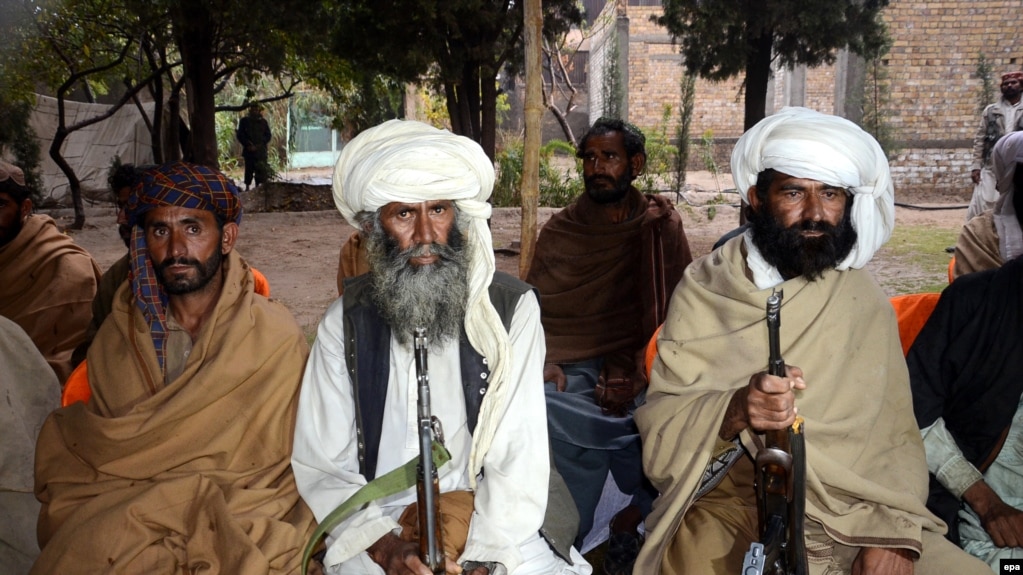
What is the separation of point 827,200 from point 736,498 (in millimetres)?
1143

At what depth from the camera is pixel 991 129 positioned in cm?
1089

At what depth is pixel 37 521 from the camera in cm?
315

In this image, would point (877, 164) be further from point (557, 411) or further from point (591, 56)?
point (591, 56)

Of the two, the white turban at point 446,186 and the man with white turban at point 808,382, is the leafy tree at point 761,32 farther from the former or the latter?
the white turban at point 446,186

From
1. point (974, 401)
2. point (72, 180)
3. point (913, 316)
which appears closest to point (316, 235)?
point (72, 180)

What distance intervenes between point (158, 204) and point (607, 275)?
2715 millimetres

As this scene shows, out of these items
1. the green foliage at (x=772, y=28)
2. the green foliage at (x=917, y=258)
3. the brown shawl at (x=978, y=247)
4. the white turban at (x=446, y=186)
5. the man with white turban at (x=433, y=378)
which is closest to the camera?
the man with white turban at (x=433, y=378)

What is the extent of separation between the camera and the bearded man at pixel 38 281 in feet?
15.9

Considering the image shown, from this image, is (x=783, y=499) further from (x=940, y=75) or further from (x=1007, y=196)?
(x=940, y=75)

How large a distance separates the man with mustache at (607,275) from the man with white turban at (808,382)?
3.86ft

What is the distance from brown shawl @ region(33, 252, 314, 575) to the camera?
2.74 m

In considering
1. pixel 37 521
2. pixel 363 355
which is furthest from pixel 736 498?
pixel 37 521

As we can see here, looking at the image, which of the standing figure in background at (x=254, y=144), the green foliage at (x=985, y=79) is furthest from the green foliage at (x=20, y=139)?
the green foliage at (x=985, y=79)

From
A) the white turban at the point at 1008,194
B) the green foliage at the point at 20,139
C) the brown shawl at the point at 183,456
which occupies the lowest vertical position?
the brown shawl at the point at 183,456
